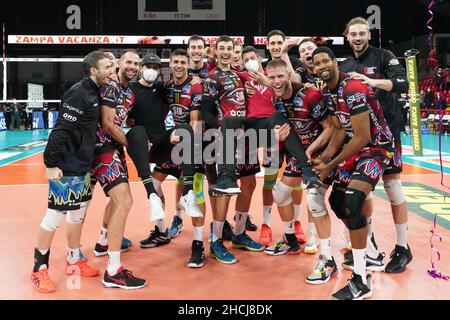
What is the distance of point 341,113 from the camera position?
3236mm

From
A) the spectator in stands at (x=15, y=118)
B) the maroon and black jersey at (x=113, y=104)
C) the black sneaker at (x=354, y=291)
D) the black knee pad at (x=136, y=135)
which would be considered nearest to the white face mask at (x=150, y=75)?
the maroon and black jersey at (x=113, y=104)

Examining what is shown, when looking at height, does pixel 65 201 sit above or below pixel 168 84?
below

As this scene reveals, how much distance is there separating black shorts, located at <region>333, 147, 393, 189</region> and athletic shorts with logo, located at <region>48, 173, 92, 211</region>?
197 cm

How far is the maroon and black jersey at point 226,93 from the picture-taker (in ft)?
13.0

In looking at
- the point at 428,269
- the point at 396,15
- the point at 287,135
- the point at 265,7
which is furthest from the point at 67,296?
the point at 396,15

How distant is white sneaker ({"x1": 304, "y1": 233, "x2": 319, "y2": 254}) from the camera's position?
4223 millimetres

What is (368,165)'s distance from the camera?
3.18 metres

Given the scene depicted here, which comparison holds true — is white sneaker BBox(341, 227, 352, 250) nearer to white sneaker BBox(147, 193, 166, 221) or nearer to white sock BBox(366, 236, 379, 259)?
white sock BBox(366, 236, 379, 259)

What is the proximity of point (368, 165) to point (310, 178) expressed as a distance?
0.43 metres

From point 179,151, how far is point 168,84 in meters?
0.71

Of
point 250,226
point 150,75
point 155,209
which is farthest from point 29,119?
point 155,209

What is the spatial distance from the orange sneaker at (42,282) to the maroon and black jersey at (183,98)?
5.75 ft

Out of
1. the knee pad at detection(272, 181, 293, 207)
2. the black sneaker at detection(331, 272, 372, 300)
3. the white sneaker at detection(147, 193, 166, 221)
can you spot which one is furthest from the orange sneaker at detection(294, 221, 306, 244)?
the white sneaker at detection(147, 193, 166, 221)
